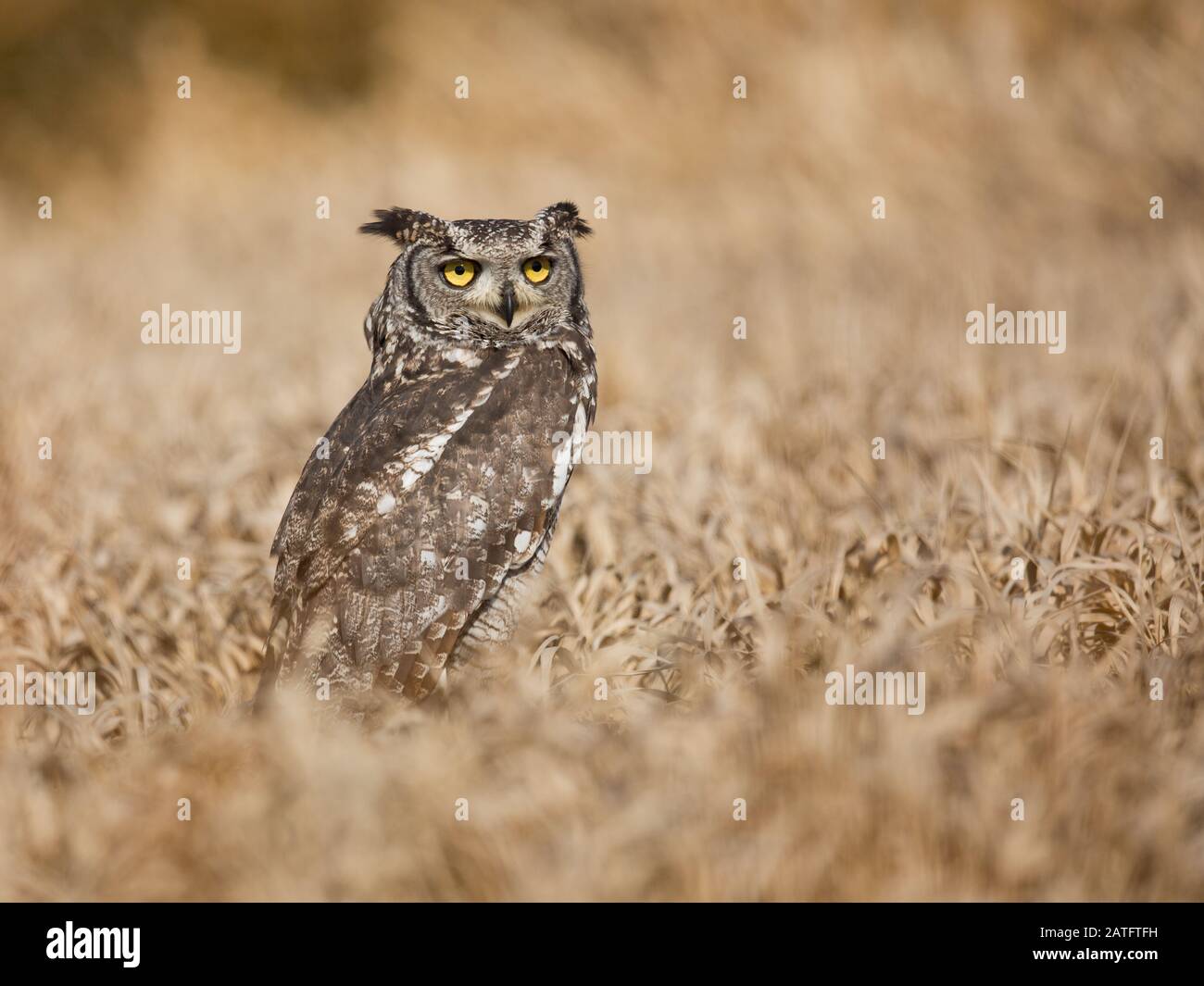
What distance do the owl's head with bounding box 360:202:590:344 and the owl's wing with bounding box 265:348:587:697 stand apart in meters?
0.22

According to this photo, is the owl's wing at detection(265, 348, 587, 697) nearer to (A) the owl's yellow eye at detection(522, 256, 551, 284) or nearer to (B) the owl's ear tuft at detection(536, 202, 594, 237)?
(A) the owl's yellow eye at detection(522, 256, 551, 284)

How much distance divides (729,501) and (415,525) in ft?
4.32

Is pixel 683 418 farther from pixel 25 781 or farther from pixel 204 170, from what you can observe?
pixel 204 170

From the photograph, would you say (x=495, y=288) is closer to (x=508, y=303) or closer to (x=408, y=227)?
(x=508, y=303)

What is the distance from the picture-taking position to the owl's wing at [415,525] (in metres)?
3.20

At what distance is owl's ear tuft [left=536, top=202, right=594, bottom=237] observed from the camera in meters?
3.55

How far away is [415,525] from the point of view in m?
3.22

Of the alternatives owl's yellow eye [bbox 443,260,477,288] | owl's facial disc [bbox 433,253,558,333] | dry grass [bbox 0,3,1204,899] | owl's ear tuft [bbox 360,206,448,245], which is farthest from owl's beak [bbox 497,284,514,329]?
dry grass [bbox 0,3,1204,899]

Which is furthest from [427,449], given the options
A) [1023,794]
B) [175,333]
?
[175,333]

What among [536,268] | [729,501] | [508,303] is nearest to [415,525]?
[508,303]

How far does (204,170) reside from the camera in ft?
40.2

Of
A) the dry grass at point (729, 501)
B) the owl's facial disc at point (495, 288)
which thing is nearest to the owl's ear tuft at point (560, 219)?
the owl's facial disc at point (495, 288)

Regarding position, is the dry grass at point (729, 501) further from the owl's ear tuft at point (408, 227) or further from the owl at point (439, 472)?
the owl's ear tuft at point (408, 227)

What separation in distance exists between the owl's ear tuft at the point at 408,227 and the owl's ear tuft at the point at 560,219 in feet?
1.01
